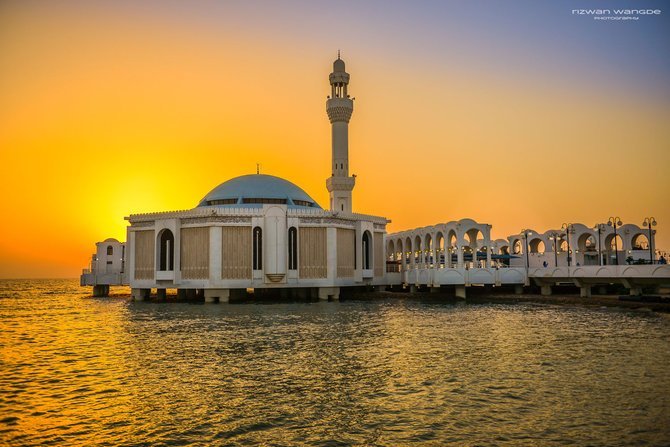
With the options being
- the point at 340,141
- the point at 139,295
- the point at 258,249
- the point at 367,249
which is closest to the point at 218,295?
the point at 258,249

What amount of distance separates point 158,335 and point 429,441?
872 inches

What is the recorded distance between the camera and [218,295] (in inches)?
2247

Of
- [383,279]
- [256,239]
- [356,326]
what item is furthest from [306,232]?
[356,326]

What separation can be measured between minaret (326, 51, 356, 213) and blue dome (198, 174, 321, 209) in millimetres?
6477

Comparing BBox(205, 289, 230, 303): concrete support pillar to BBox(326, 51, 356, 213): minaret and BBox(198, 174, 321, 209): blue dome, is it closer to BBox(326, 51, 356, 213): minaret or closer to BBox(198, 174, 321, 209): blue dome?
BBox(198, 174, 321, 209): blue dome

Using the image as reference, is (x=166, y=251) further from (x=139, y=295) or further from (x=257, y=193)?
(x=257, y=193)

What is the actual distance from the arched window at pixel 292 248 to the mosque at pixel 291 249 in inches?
4.1

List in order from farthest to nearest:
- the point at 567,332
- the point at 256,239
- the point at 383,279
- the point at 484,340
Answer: the point at 383,279 < the point at 256,239 < the point at 567,332 < the point at 484,340

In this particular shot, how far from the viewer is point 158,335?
30.9 m

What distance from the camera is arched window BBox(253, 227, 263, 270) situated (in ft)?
186

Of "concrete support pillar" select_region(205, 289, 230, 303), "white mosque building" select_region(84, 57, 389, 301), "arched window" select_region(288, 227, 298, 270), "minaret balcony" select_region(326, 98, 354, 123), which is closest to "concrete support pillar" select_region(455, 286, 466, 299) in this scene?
"white mosque building" select_region(84, 57, 389, 301)

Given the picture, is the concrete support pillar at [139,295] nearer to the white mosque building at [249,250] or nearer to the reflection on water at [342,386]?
the white mosque building at [249,250]

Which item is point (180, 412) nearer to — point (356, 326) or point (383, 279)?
point (356, 326)

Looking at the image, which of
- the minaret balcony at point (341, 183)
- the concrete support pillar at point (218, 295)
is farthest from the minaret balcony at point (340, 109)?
the concrete support pillar at point (218, 295)
